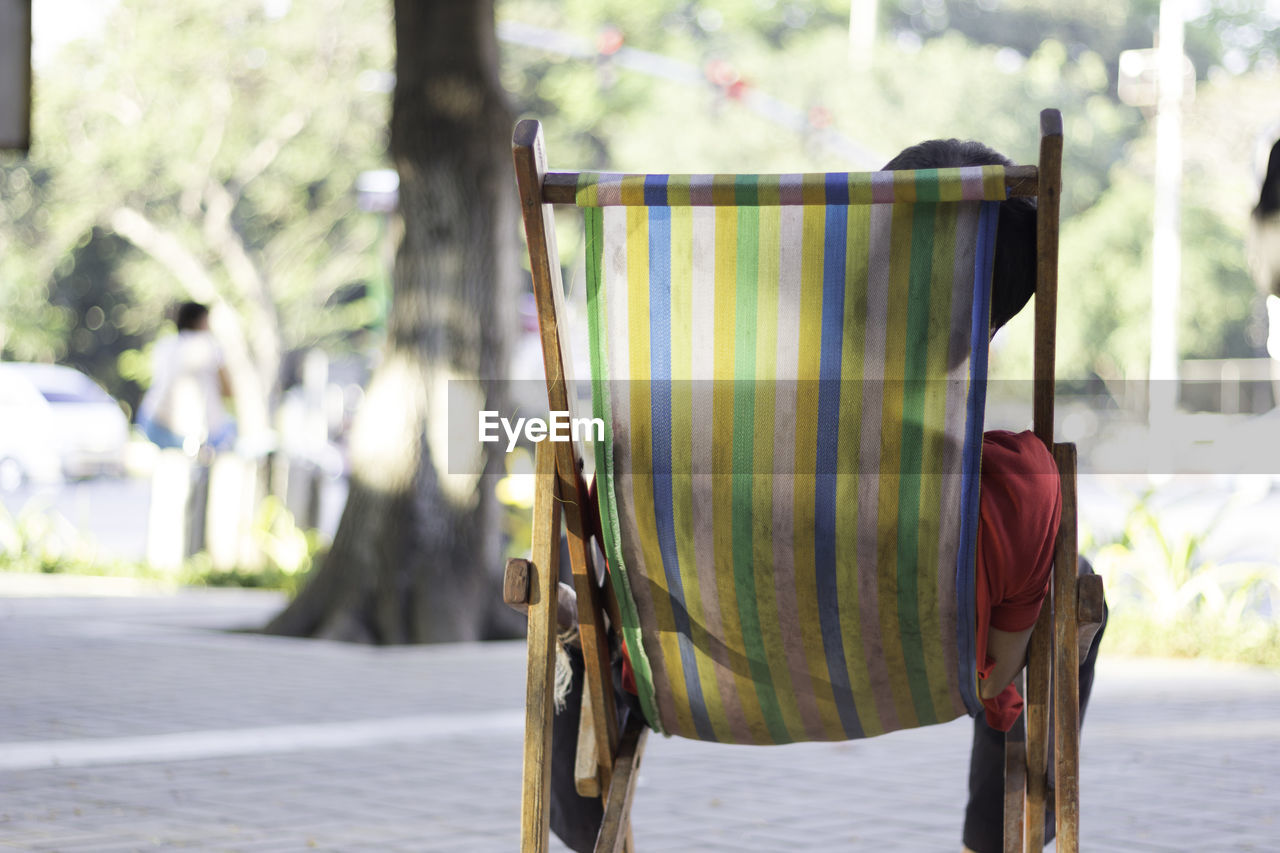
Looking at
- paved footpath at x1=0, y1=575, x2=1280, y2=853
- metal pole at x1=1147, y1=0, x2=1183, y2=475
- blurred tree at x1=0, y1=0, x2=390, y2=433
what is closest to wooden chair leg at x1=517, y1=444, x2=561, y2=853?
paved footpath at x1=0, y1=575, x2=1280, y2=853

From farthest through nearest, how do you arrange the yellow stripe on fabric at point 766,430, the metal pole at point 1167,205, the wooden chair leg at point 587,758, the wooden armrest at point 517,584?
the metal pole at point 1167,205, the wooden chair leg at point 587,758, the wooden armrest at point 517,584, the yellow stripe on fabric at point 766,430

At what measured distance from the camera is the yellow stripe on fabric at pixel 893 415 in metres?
2.39

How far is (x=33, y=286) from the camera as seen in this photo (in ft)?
118

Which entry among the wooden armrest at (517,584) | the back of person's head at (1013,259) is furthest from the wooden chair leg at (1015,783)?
the wooden armrest at (517,584)

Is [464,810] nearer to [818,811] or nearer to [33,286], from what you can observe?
[818,811]

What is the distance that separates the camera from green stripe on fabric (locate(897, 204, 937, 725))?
2.39 m

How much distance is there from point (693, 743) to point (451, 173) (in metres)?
3.52

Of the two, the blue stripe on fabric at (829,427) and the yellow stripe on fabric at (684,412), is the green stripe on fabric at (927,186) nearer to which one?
the blue stripe on fabric at (829,427)

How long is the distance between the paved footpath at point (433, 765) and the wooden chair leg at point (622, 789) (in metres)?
1.24

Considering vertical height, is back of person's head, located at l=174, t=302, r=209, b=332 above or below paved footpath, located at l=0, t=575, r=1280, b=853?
→ above

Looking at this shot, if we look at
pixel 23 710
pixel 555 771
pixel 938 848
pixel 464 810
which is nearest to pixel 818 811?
pixel 938 848

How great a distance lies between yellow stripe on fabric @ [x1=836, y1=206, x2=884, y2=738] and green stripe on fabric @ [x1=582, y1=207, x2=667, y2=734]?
347 mm

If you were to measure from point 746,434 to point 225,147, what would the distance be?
27.2m

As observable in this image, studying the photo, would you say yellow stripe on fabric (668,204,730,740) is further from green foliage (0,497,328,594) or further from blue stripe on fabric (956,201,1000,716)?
green foliage (0,497,328,594)
